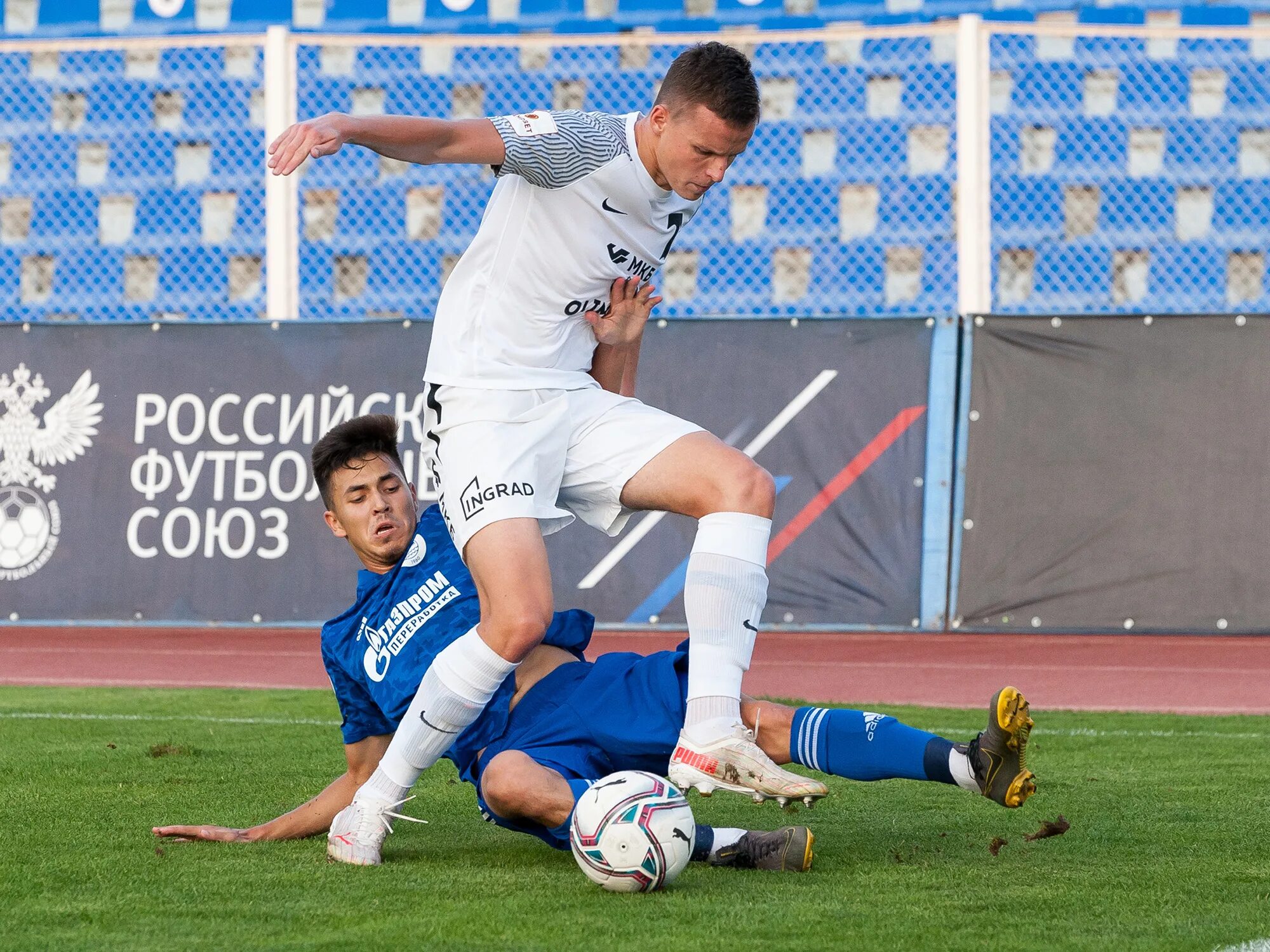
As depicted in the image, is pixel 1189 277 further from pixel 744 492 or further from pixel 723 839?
pixel 723 839

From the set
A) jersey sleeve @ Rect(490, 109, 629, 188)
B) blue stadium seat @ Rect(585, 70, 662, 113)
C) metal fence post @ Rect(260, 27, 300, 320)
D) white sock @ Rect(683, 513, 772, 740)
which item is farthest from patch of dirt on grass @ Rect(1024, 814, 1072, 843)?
blue stadium seat @ Rect(585, 70, 662, 113)

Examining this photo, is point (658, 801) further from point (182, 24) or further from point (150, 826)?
point (182, 24)

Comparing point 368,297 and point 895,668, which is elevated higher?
point 368,297

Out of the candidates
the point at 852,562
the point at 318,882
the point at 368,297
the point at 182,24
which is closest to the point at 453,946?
the point at 318,882

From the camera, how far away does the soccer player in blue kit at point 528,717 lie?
11.4ft

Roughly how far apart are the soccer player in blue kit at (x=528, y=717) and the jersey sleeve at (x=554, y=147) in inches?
28.8

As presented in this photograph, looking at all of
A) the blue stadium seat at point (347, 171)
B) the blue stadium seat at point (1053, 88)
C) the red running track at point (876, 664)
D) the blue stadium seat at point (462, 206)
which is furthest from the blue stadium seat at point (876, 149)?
the red running track at point (876, 664)

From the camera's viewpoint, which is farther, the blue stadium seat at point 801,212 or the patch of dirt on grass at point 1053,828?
the blue stadium seat at point 801,212

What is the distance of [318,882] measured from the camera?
3.31 metres

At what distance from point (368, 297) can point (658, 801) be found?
13.3m

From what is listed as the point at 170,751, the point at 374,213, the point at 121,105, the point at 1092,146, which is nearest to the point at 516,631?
the point at 170,751

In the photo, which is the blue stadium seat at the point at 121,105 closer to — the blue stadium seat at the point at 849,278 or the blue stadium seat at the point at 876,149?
the blue stadium seat at the point at 876,149

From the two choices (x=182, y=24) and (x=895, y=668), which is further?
(x=182, y=24)

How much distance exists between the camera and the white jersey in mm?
3885
